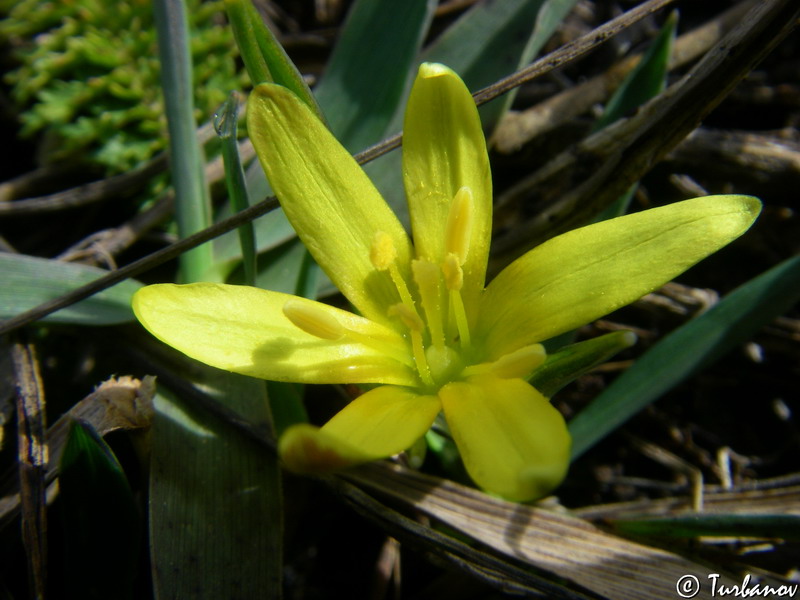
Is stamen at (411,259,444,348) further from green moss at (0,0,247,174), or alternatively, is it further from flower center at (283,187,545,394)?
green moss at (0,0,247,174)

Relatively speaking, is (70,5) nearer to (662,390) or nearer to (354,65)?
(354,65)

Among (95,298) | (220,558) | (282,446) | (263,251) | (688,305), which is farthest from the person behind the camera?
(688,305)

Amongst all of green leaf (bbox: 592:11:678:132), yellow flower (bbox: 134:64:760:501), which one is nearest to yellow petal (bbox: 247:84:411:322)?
yellow flower (bbox: 134:64:760:501)

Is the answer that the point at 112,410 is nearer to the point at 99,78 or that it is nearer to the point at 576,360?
the point at 576,360

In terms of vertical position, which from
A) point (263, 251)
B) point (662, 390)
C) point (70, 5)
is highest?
point (70, 5)

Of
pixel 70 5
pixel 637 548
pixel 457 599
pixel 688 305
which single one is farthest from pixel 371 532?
pixel 70 5

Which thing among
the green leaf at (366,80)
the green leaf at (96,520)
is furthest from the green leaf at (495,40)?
the green leaf at (96,520)
